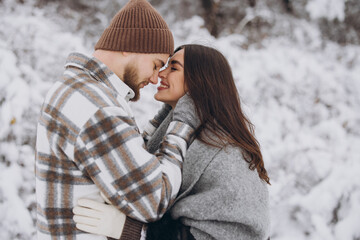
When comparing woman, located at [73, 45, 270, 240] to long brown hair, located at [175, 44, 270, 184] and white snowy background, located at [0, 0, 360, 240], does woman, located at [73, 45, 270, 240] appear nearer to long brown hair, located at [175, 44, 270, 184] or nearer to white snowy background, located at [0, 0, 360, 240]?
long brown hair, located at [175, 44, 270, 184]

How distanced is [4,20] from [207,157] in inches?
140

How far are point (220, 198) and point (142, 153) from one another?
396mm

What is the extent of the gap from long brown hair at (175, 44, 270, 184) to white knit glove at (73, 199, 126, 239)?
0.50 metres

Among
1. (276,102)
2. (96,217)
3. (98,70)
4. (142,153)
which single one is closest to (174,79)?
(98,70)

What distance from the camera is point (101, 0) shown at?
5.01m

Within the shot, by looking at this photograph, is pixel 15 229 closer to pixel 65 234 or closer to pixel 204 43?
pixel 65 234

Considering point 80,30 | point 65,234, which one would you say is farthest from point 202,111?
point 80,30

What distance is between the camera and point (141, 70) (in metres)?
1.35

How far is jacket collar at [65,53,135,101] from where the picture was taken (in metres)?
1.13

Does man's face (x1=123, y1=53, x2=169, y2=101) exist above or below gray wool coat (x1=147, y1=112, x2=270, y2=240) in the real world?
above

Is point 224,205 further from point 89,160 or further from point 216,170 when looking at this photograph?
point 89,160

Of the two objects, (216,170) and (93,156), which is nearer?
(93,156)

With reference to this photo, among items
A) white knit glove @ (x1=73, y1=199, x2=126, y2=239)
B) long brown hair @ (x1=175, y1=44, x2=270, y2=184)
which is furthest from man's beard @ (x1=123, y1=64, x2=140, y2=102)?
white knit glove @ (x1=73, y1=199, x2=126, y2=239)

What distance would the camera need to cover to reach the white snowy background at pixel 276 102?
2686 mm
